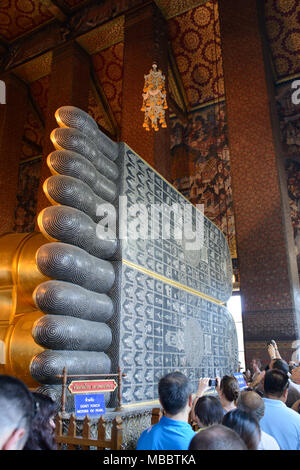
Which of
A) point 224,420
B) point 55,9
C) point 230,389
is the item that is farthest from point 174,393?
point 55,9

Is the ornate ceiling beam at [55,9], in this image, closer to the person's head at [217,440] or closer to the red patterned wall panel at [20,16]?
the red patterned wall panel at [20,16]

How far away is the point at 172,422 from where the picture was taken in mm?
1515

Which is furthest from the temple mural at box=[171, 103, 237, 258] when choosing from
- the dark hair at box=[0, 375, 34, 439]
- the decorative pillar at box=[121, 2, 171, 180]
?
the dark hair at box=[0, 375, 34, 439]

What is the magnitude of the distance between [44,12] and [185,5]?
3565 mm

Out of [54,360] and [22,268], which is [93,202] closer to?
[22,268]

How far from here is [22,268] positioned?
3.46 meters

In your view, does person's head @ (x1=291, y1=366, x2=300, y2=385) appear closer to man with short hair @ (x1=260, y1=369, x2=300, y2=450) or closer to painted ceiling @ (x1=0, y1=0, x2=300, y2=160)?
man with short hair @ (x1=260, y1=369, x2=300, y2=450)

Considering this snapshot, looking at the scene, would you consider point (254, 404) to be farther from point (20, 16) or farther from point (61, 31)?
point (20, 16)

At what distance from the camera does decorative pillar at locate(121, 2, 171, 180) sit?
25.0ft

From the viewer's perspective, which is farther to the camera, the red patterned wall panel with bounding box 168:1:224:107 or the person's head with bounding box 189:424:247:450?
the red patterned wall panel with bounding box 168:1:224:107

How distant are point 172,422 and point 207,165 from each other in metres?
9.70

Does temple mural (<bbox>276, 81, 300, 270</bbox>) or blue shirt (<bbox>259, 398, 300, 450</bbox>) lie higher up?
temple mural (<bbox>276, 81, 300, 270</bbox>)

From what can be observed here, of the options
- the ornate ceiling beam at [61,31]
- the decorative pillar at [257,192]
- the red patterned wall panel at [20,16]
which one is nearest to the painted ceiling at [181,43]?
the red patterned wall panel at [20,16]
